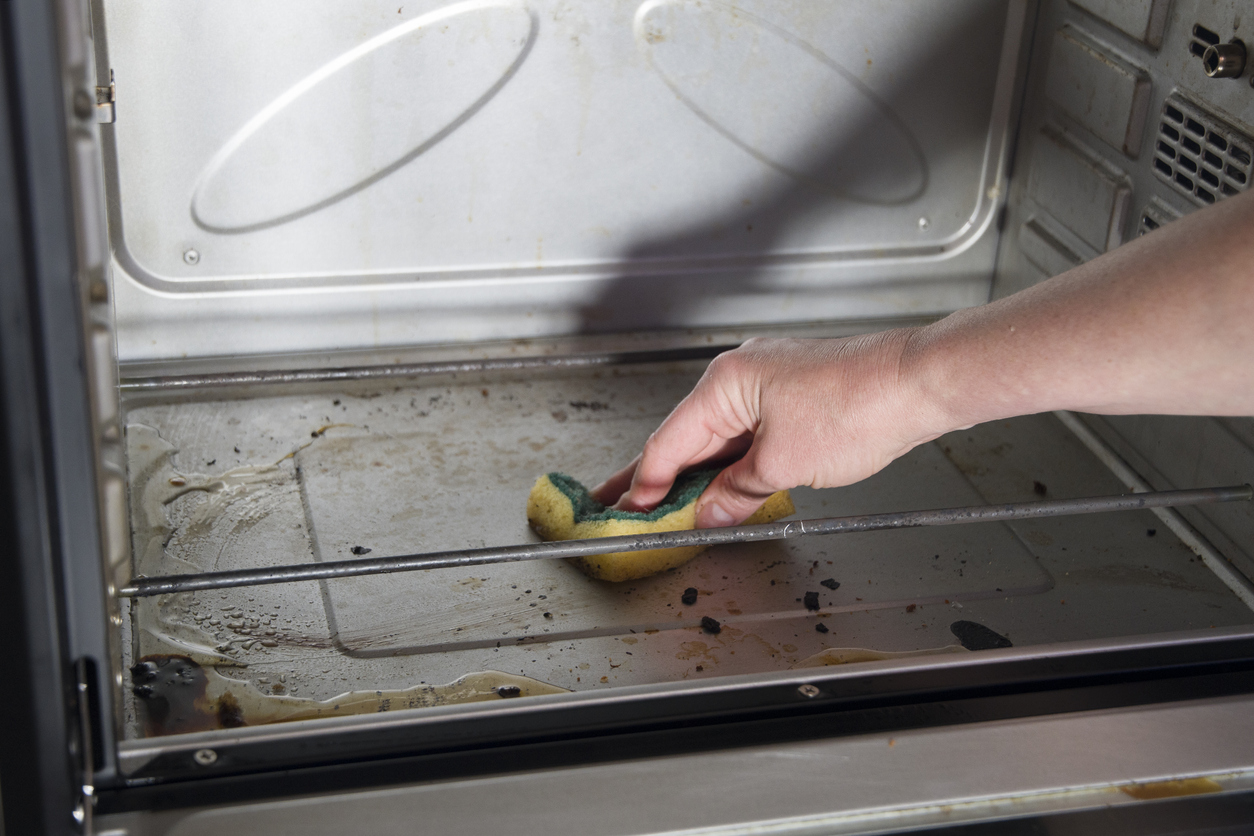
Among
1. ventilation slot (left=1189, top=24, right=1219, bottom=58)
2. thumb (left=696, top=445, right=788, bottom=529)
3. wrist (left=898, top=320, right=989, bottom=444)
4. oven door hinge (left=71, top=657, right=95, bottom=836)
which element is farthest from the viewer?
ventilation slot (left=1189, top=24, right=1219, bottom=58)

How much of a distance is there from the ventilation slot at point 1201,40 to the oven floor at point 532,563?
1.89 ft

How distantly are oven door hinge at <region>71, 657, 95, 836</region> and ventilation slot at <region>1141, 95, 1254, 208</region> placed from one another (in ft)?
4.10

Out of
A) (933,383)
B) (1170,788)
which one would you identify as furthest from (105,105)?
(1170,788)

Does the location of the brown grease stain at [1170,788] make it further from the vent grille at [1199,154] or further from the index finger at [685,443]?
the vent grille at [1199,154]

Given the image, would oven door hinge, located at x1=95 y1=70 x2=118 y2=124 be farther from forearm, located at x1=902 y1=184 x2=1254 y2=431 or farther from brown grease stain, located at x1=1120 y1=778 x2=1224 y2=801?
brown grease stain, located at x1=1120 y1=778 x2=1224 y2=801

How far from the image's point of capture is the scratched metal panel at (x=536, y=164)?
1.45 m

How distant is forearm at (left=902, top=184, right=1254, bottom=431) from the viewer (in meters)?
0.76

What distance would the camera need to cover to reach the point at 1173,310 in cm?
79

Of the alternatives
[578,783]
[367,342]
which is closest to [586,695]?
[578,783]

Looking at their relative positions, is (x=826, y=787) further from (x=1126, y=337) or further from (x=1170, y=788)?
(x=1126, y=337)

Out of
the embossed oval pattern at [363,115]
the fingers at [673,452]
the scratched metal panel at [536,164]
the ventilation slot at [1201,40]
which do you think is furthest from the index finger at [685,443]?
the ventilation slot at [1201,40]

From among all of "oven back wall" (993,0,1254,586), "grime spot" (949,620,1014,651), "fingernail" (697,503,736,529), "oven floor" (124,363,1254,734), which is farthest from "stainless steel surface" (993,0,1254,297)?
"fingernail" (697,503,736,529)

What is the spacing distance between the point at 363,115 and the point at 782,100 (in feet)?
1.99

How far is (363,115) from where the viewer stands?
149 centimetres
